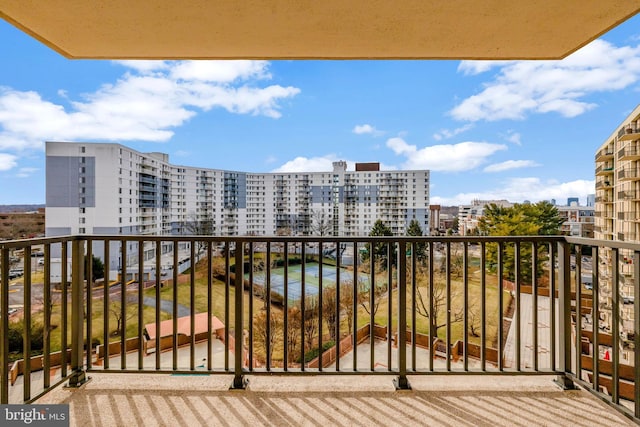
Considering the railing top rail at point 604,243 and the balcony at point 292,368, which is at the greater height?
the railing top rail at point 604,243

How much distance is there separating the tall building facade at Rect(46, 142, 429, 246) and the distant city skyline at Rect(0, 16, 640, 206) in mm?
991

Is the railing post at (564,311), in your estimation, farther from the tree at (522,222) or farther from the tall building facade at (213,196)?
the tall building facade at (213,196)

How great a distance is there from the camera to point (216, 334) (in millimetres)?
5941

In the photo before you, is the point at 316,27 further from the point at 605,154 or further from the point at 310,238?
the point at 605,154

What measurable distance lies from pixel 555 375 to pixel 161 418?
2242 millimetres

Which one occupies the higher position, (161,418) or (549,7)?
(549,7)

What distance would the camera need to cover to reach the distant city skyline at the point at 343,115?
607 cm

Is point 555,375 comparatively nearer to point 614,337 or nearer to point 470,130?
point 614,337

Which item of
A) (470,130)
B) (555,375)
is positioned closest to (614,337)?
(555,375)

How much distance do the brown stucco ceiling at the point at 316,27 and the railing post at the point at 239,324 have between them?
4.21 feet

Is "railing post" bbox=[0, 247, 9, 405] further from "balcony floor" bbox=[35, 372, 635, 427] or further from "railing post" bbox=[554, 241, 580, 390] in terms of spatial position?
"railing post" bbox=[554, 241, 580, 390]

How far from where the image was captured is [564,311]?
1801mm

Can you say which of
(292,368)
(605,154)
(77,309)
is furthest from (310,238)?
(605,154)

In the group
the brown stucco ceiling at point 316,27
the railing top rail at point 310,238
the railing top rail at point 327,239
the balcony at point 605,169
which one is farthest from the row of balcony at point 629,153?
the railing top rail at point 310,238
